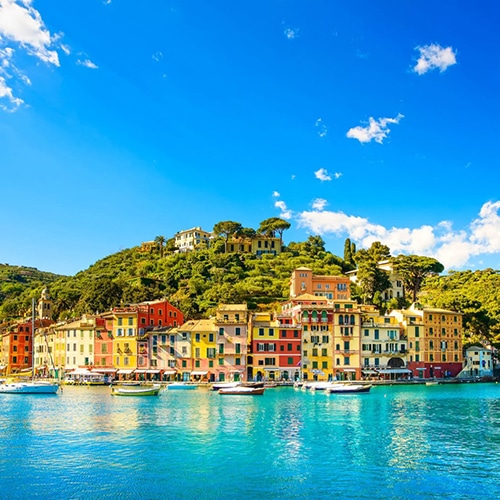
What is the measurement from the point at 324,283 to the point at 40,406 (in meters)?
47.0

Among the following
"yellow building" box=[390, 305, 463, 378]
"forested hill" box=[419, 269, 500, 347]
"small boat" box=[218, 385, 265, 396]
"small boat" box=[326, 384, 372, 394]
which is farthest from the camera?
"forested hill" box=[419, 269, 500, 347]

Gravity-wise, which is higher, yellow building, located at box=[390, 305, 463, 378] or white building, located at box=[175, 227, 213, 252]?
white building, located at box=[175, 227, 213, 252]

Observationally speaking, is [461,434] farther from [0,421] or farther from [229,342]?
[229,342]

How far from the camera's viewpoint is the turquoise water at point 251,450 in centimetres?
2280

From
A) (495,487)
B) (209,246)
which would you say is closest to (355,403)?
(495,487)

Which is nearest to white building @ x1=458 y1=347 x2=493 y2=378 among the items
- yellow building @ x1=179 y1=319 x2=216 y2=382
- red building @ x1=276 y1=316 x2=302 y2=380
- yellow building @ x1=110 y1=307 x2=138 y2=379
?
red building @ x1=276 y1=316 x2=302 y2=380

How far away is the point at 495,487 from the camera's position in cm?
2297

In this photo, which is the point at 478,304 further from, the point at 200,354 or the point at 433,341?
the point at 200,354

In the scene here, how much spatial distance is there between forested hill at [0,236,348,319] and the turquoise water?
136ft

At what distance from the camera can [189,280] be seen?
10294 cm

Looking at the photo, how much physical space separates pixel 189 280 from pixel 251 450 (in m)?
74.5

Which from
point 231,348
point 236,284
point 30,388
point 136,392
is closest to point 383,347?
point 231,348

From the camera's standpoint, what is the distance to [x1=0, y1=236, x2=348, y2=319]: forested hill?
9069 centimetres

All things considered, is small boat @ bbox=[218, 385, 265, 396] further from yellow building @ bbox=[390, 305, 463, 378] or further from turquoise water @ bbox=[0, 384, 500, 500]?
yellow building @ bbox=[390, 305, 463, 378]
